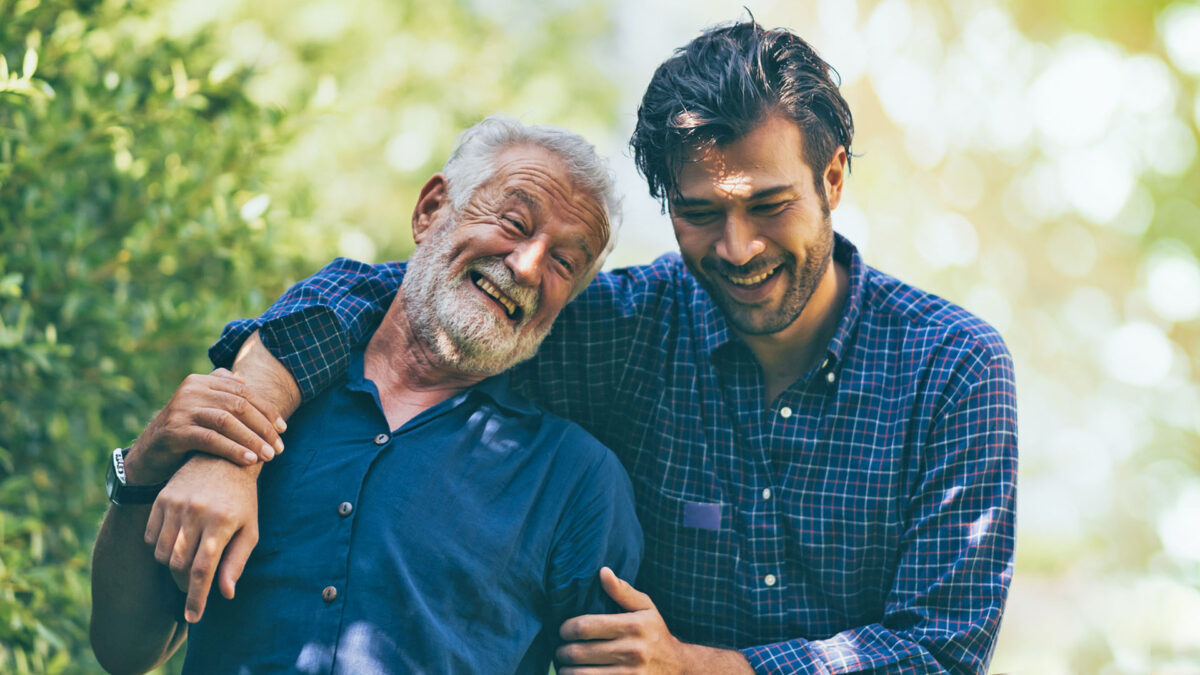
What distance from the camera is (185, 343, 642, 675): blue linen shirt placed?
1971mm

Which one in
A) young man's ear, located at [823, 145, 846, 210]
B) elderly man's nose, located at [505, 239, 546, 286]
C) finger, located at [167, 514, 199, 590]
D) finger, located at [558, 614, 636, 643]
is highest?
young man's ear, located at [823, 145, 846, 210]

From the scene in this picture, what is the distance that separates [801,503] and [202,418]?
1.35 m

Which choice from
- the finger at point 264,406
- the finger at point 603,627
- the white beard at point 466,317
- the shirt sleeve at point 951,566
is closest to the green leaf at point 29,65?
the finger at point 264,406

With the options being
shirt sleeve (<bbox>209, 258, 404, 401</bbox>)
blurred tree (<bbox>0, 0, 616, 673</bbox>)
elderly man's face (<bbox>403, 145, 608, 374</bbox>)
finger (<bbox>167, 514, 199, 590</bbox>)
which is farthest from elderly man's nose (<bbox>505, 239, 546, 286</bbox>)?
finger (<bbox>167, 514, 199, 590</bbox>)

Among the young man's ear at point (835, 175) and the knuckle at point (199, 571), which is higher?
the young man's ear at point (835, 175)

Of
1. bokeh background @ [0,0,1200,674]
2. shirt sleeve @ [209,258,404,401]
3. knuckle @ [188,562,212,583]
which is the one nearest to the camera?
knuckle @ [188,562,212,583]

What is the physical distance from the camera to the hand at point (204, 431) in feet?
6.19

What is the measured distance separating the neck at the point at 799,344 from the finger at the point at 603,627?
28.3 inches

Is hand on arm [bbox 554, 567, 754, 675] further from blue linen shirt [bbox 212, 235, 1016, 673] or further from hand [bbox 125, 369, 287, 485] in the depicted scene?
hand [bbox 125, 369, 287, 485]

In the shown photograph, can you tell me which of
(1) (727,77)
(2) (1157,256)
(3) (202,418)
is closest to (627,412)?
(1) (727,77)

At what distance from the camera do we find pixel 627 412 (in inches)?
98.6

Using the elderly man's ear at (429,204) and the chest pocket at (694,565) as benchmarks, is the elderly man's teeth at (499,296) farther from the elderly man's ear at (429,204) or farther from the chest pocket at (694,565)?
the chest pocket at (694,565)

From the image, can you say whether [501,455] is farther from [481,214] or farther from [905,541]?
[905,541]

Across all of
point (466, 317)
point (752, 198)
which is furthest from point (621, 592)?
point (752, 198)
